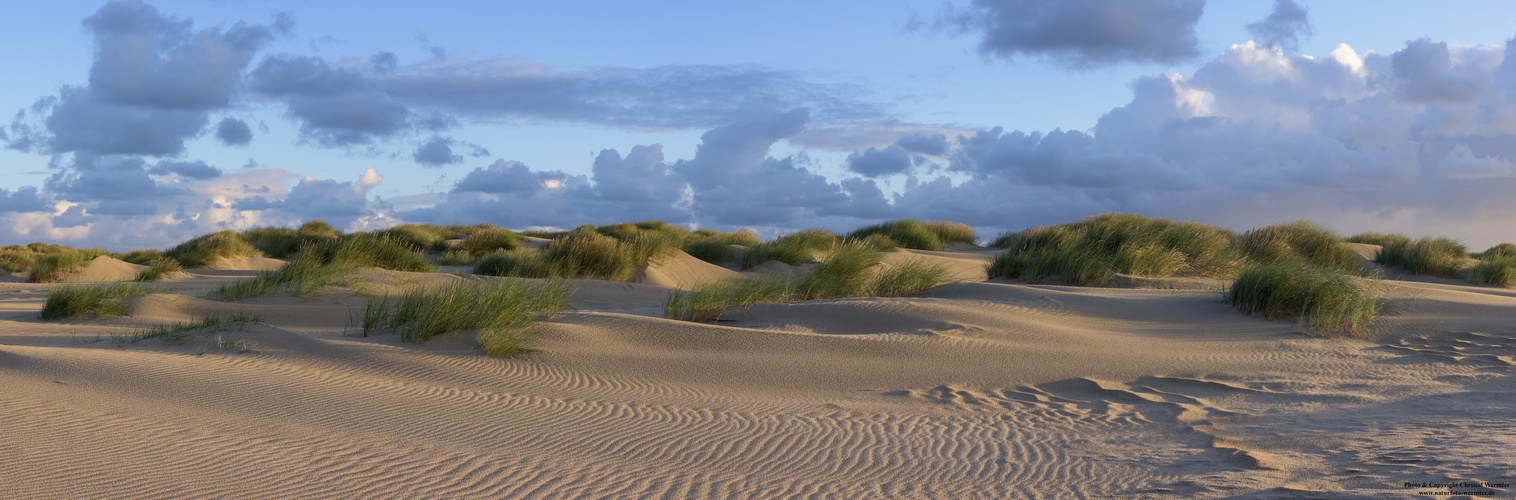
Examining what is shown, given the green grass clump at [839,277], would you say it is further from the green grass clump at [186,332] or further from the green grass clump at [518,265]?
the green grass clump at [186,332]

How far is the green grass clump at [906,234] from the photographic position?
805 inches

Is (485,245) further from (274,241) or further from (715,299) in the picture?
(715,299)

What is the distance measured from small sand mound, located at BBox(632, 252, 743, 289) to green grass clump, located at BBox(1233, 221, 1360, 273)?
8895mm

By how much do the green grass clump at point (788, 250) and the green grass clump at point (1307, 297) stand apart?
770 cm

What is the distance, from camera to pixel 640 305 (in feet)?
37.0

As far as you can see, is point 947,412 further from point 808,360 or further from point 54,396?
point 54,396

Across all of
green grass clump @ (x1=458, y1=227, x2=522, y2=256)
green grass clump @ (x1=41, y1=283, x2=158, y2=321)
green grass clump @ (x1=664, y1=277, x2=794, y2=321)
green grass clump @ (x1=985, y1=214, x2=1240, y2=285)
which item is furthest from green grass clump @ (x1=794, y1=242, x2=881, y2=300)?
green grass clump @ (x1=458, y1=227, x2=522, y2=256)

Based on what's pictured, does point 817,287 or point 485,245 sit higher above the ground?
point 485,245

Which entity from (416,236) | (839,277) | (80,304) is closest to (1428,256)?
(839,277)

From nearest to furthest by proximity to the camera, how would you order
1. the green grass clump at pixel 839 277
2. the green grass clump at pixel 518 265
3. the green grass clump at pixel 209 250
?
the green grass clump at pixel 839 277 → the green grass clump at pixel 518 265 → the green grass clump at pixel 209 250

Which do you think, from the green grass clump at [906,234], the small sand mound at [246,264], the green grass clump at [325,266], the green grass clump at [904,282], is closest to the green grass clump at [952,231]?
the green grass clump at [906,234]

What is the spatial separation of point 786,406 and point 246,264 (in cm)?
1539

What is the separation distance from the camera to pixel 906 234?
20.6m

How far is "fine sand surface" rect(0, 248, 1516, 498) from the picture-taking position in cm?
373
